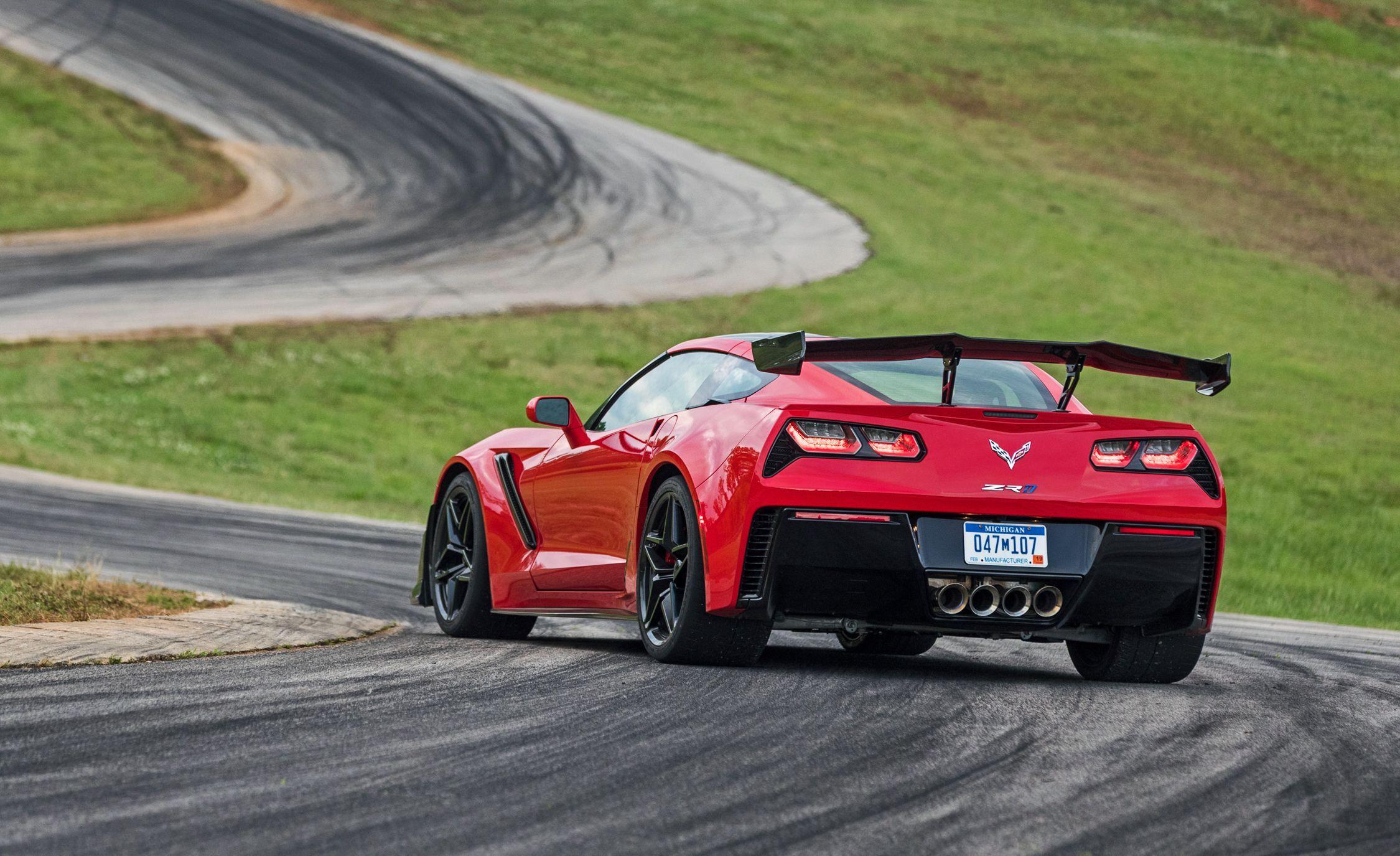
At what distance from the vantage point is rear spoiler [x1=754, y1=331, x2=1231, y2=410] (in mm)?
6758

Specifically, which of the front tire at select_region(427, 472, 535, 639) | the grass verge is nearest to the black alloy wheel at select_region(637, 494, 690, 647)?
the front tire at select_region(427, 472, 535, 639)

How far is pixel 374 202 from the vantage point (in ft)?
120

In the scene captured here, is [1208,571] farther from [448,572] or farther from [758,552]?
[448,572]

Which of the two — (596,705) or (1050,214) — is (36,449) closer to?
(596,705)

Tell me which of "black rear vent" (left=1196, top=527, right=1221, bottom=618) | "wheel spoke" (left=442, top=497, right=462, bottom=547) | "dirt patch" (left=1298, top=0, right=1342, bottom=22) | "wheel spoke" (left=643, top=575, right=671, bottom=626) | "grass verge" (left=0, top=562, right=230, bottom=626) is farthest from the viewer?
"dirt patch" (left=1298, top=0, right=1342, bottom=22)

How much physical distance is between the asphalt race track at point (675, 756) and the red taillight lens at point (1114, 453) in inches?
33.4

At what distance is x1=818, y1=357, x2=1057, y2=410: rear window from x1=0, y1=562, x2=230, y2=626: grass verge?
340cm

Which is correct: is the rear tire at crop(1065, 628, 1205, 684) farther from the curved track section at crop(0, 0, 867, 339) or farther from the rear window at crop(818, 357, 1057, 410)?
the curved track section at crop(0, 0, 867, 339)

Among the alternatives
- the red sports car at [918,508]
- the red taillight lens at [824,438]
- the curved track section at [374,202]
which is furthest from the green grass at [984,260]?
the red taillight lens at [824,438]

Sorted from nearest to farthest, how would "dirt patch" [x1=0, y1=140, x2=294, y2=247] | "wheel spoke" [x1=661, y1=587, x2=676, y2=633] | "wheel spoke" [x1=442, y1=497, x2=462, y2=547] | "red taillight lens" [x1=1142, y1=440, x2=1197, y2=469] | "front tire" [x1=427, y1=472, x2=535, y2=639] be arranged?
"red taillight lens" [x1=1142, y1=440, x2=1197, y2=469] → "wheel spoke" [x1=661, y1=587, x2=676, y2=633] → "front tire" [x1=427, y1=472, x2=535, y2=639] → "wheel spoke" [x1=442, y1=497, x2=462, y2=547] → "dirt patch" [x1=0, y1=140, x2=294, y2=247]

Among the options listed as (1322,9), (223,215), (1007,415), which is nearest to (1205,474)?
(1007,415)

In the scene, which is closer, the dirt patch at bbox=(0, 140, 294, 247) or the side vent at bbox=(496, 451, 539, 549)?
the side vent at bbox=(496, 451, 539, 549)

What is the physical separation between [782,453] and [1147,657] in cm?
186

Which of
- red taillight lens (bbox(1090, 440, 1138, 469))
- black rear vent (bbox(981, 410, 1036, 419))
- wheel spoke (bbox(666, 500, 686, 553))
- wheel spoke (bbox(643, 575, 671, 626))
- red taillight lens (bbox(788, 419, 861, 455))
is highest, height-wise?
black rear vent (bbox(981, 410, 1036, 419))
